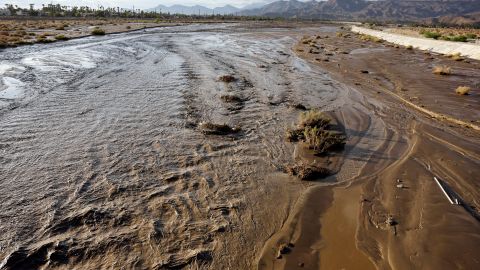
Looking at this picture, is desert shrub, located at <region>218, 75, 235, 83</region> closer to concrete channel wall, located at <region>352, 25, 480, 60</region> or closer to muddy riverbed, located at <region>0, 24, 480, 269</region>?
muddy riverbed, located at <region>0, 24, 480, 269</region>

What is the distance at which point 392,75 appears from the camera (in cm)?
2058

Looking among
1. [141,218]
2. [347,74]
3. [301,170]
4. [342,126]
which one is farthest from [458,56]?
[141,218]

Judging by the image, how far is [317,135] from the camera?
9.10 m

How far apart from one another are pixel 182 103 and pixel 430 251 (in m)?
9.03

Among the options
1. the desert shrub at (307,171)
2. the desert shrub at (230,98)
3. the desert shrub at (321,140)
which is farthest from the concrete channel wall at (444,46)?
the desert shrub at (307,171)

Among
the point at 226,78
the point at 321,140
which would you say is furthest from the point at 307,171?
the point at 226,78

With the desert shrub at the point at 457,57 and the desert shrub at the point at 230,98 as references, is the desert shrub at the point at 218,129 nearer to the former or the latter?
the desert shrub at the point at 230,98

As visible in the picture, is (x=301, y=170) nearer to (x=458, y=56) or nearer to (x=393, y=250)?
(x=393, y=250)

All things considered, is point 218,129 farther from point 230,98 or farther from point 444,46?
point 444,46

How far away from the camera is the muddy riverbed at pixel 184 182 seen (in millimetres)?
5117

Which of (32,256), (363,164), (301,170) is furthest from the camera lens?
(363,164)

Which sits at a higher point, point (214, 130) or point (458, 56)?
point (458, 56)

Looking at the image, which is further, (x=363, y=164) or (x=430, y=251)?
(x=363, y=164)

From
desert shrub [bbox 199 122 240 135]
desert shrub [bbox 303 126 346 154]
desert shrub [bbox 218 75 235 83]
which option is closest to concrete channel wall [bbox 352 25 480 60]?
desert shrub [bbox 218 75 235 83]
